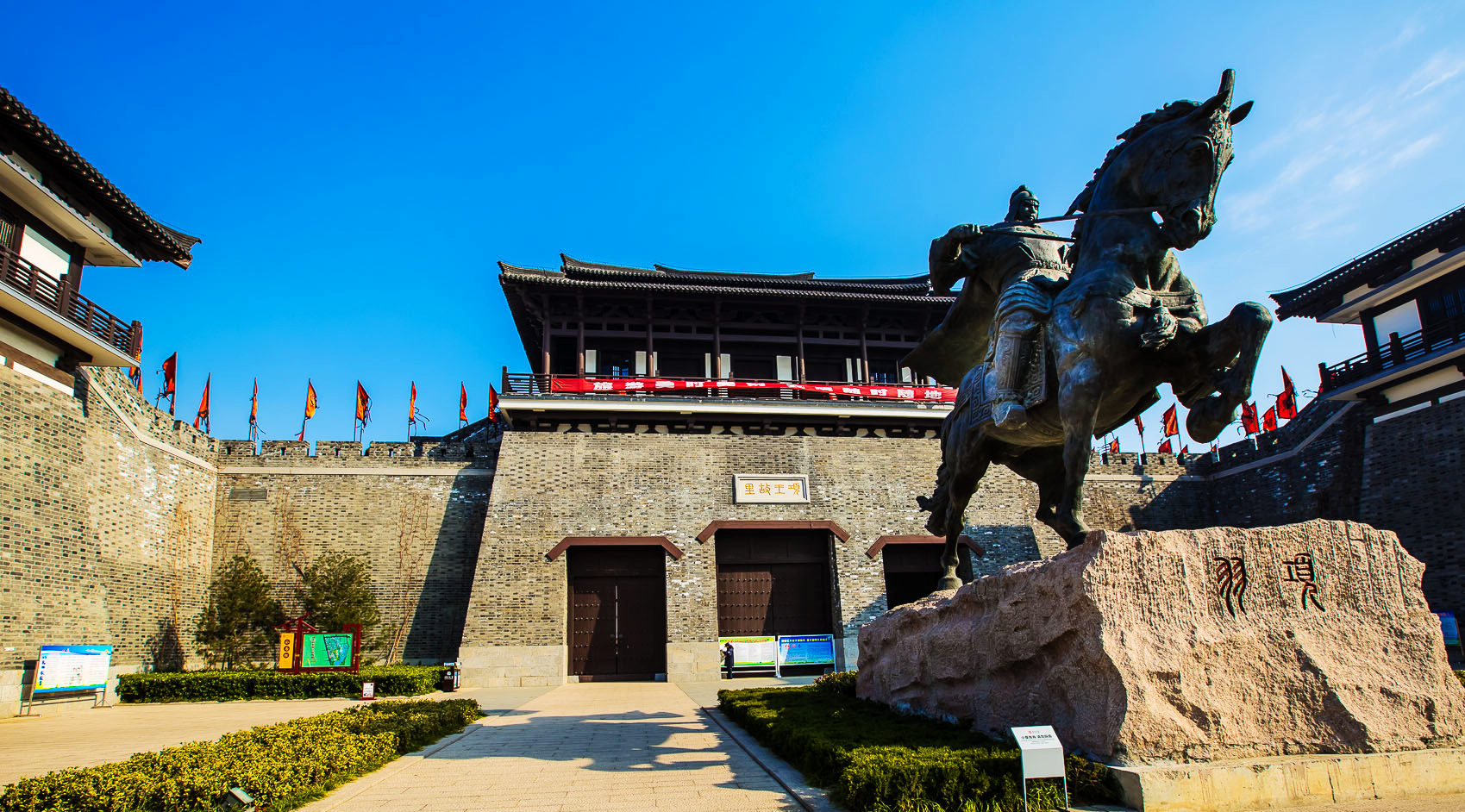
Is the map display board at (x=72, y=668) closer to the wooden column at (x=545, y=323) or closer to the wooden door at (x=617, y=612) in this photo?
the wooden door at (x=617, y=612)

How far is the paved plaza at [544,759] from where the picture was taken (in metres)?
4.68

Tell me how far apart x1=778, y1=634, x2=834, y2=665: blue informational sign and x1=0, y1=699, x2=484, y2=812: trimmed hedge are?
40.0ft

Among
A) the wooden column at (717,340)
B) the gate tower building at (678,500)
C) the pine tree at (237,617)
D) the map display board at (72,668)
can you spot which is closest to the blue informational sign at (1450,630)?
the gate tower building at (678,500)

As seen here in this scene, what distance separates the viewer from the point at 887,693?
23.5ft

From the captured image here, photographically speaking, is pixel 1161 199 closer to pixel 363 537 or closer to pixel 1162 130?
pixel 1162 130

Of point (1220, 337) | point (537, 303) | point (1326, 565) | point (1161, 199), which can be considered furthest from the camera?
point (537, 303)

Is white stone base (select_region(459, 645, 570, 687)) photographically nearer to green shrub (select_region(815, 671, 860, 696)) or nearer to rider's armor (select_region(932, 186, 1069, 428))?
green shrub (select_region(815, 671, 860, 696))

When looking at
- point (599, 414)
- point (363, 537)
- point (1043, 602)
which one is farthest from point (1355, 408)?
point (363, 537)

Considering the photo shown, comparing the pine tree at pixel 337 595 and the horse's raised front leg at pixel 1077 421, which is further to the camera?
the pine tree at pixel 337 595

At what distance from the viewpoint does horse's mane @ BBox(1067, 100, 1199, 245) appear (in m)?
5.52

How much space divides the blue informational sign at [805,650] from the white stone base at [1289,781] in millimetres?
14672

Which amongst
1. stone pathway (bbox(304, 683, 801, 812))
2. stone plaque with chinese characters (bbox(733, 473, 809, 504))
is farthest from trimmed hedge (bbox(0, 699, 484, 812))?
stone plaque with chinese characters (bbox(733, 473, 809, 504))

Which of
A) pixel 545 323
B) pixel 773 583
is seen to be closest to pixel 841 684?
pixel 773 583

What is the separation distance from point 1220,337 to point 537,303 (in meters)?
20.0
